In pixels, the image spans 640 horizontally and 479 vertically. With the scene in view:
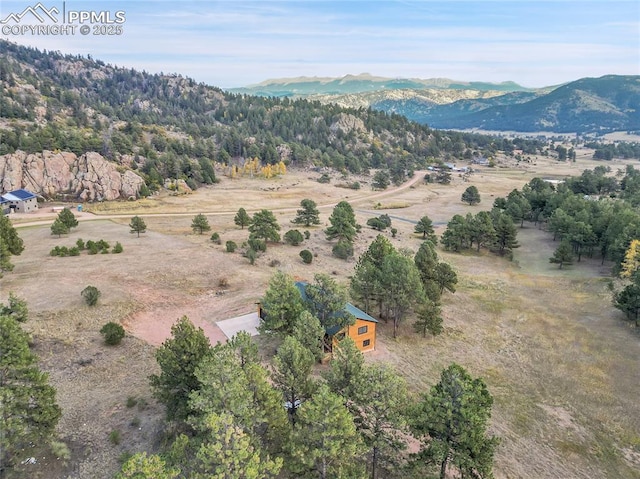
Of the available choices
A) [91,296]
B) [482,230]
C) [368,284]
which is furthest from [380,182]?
[91,296]

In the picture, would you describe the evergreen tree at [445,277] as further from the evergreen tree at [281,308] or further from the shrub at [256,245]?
the shrub at [256,245]

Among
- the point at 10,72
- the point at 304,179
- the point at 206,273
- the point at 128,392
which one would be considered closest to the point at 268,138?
the point at 304,179

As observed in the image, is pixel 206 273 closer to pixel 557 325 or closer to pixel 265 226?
pixel 265 226

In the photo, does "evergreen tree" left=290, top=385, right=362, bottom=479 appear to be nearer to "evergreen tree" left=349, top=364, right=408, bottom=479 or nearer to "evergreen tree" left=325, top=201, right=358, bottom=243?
"evergreen tree" left=349, top=364, right=408, bottom=479

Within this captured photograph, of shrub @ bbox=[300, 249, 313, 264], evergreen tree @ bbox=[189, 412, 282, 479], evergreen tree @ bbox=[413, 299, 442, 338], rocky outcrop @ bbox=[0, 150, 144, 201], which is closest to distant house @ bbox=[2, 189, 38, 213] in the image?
rocky outcrop @ bbox=[0, 150, 144, 201]

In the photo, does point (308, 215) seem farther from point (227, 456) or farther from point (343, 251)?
point (227, 456)

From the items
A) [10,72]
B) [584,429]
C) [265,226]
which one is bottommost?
[584,429]

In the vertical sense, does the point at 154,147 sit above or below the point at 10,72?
below
